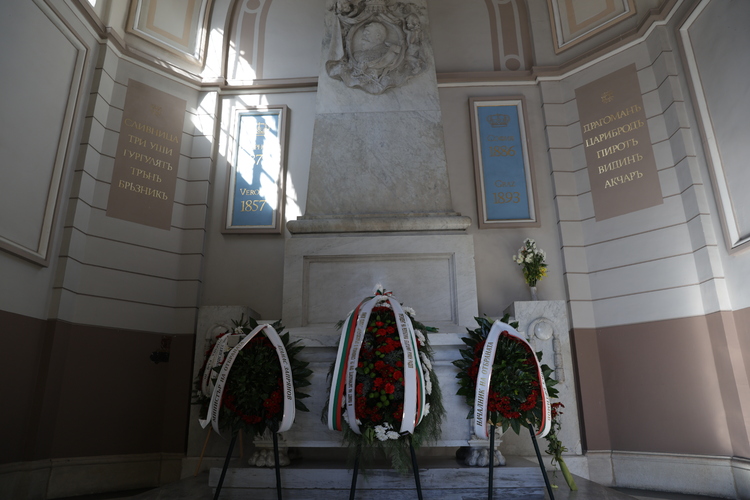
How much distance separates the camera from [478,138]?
695 centimetres

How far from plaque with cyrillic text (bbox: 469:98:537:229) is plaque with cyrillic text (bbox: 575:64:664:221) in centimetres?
74

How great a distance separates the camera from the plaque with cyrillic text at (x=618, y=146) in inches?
235

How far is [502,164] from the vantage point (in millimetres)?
6855

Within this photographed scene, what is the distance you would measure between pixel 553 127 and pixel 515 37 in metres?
1.57

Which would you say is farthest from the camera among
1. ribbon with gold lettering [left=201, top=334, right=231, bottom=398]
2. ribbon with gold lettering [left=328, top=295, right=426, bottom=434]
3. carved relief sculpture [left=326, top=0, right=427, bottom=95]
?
carved relief sculpture [left=326, top=0, right=427, bottom=95]

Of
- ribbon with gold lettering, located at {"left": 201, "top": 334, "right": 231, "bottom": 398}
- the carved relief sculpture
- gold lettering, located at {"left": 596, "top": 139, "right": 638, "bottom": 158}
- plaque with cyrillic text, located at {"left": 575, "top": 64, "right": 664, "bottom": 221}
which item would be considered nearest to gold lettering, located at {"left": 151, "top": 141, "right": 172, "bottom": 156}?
the carved relief sculpture

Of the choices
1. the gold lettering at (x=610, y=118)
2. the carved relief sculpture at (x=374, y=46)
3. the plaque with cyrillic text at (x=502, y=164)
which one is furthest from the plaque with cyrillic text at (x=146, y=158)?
the gold lettering at (x=610, y=118)

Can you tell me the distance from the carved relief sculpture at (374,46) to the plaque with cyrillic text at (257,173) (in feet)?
5.24

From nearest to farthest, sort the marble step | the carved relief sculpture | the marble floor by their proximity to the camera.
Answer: the marble step, the marble floor, the carved relief sculpture

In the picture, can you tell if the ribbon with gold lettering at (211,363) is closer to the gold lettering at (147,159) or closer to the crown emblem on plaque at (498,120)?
the gold lettering at (147,159)

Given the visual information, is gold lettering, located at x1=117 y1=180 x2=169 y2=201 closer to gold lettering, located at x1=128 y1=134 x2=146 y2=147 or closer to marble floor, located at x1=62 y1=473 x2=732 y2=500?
gold lettering, located at x1=128 y1=134 x2=146 y2=147

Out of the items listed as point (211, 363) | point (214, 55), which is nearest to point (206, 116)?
point (214, 55)

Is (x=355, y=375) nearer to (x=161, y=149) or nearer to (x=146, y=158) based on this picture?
(x=146, y=158)

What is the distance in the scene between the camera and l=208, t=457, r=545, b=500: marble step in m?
3.54
